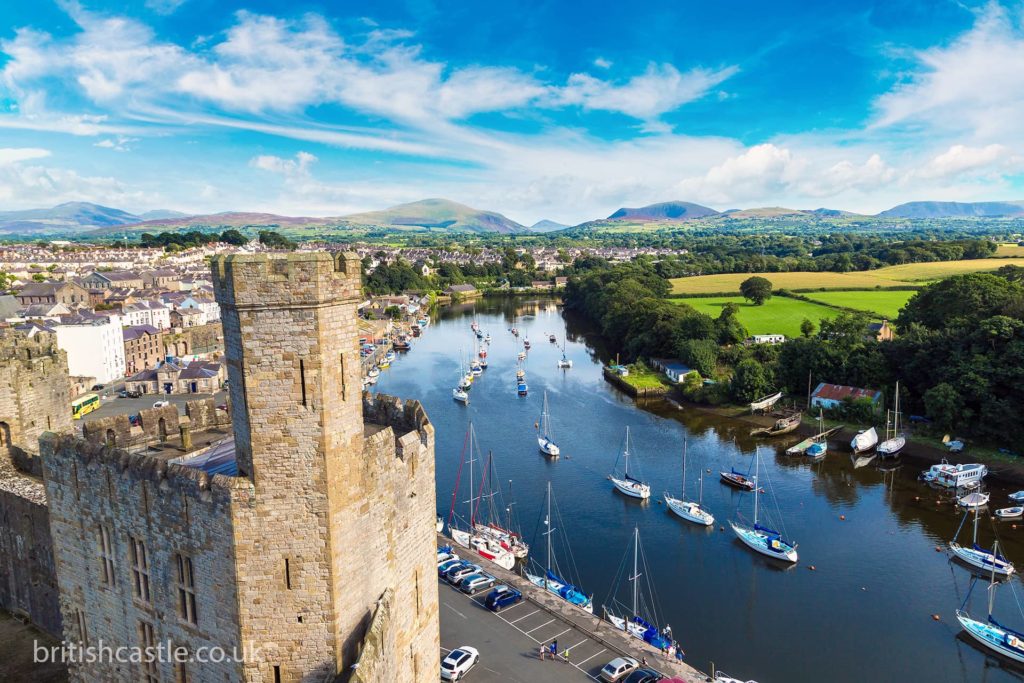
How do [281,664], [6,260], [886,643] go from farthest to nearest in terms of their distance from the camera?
[6,260]
[886,643]
[281,664]

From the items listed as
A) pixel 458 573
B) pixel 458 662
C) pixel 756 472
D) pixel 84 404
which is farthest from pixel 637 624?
pixel 84 404

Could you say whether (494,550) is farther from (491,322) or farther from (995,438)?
(491,322)

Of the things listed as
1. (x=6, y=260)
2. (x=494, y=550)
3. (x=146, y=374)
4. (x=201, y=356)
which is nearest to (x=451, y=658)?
(x=494, y=550)

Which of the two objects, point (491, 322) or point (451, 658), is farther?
point (491, 322)

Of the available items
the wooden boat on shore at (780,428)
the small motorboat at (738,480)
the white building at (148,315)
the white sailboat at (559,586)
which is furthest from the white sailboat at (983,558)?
the white building at (148,315)

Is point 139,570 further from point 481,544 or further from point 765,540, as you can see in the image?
point 765,540

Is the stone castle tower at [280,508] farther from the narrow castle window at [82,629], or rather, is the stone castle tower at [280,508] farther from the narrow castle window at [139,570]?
the narrow castle window at [82,629]
